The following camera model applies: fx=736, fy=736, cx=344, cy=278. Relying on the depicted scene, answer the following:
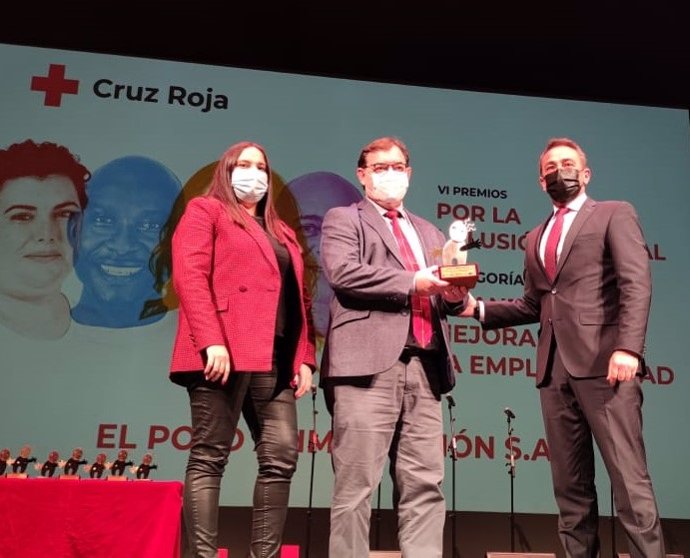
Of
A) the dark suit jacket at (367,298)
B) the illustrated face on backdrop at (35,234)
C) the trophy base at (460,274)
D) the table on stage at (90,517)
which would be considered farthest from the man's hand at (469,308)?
the illustrated face on backdrop at (35,234)

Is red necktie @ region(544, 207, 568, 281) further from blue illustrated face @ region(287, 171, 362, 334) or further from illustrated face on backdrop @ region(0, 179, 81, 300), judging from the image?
illustrated face on backdrop @ region(0, 179, 81, 300)

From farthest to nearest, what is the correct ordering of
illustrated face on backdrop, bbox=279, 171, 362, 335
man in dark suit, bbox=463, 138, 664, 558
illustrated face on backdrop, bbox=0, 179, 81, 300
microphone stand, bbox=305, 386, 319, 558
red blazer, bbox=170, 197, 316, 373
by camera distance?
illustrated face on backdrop, bbox=279, 171, 362, 335, illustrated face on backdrop, bbox=0, 179, 81, 300, microphone stand, bbox=305, 386, 319, 558, man in dark suit, bbox=463, 138, 664, 558, red blazer, bbox=170, 197, 316, 373

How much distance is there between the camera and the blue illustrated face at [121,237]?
4.11 m

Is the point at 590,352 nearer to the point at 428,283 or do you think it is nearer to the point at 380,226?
the point at 428,283

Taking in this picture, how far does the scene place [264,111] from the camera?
14.8 feet

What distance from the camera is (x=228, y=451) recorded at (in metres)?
2.20

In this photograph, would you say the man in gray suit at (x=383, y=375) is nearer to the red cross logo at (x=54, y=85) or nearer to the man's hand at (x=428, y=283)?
the man's hand at (x=428, y=283)

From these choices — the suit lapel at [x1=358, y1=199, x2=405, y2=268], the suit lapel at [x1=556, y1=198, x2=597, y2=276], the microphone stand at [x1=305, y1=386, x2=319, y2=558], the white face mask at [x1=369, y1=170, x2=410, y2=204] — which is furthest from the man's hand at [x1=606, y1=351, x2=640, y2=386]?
the microphone stand at [x1=305, y1=386, x2=319, y2=558]

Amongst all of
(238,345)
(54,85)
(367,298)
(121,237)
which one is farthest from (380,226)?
(54,85)

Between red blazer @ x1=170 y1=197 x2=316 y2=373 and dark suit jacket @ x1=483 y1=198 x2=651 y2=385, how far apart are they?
0.88m

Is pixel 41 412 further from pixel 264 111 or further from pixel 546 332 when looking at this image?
pixel 546 332

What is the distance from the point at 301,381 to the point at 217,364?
340 mm

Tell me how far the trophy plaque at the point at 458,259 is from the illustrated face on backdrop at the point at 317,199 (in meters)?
1.98

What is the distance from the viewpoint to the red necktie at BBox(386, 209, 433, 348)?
236 cm
